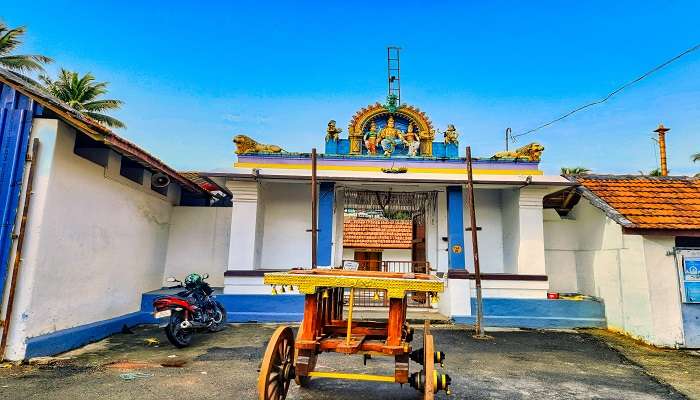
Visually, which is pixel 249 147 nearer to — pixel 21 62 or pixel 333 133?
pixel 333 133

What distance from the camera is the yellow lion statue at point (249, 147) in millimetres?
9023

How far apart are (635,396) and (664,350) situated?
3.06 meters

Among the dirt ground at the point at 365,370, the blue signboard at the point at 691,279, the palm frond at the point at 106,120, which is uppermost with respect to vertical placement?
the palm frond at the point at 106,120

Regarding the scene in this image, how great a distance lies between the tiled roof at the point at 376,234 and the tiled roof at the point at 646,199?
29.8ft

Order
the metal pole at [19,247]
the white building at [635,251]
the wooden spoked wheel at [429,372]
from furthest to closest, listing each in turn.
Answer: the white building at [635,251], the metal pole at [19,247], the wooden spoked wheel at [429,372]

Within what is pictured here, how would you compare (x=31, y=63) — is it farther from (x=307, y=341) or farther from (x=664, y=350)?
(x=664, y=350)

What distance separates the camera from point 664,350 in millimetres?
6371

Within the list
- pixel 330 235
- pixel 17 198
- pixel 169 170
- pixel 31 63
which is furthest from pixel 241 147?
pixel 31 63

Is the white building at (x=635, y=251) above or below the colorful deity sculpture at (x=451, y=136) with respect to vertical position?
below

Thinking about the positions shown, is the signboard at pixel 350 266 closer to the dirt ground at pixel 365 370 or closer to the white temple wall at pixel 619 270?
the dirt ground at pixel 365 370

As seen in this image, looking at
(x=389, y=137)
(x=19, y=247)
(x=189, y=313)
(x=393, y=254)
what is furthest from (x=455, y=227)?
(x=393, y=254)

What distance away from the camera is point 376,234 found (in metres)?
17.4

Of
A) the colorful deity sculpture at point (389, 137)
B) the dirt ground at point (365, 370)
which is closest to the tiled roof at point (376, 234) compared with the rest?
the colorful deity sculpture at point (389, 137)

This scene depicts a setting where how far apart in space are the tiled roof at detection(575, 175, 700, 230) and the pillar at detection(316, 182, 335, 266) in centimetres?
562
